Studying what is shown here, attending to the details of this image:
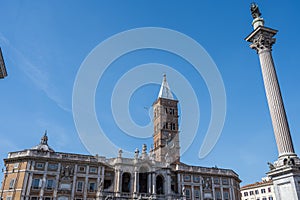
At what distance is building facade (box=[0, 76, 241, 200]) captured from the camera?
134 ft

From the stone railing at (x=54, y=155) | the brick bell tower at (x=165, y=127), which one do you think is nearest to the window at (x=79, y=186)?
the stone railing at (x=54, y=155)

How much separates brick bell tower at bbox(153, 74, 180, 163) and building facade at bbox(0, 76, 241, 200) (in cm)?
1211

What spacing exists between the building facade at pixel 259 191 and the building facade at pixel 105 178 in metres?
14.9

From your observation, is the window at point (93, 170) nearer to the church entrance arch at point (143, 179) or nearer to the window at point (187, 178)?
the church entrance arch at point (143, 179)

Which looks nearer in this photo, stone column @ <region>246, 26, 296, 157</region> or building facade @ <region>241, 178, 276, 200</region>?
stone column @ <region>246, 26, 296, 157</region>

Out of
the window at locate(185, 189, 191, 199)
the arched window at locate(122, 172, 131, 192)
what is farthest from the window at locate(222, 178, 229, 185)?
the arched window at locate(122, 172, 131, 192)

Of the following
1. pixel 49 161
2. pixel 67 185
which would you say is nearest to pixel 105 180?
pixel 67 185

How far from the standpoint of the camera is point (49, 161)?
42.7m

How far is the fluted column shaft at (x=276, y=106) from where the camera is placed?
15.5 m

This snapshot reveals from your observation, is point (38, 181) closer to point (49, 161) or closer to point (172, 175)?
point (49, 161)

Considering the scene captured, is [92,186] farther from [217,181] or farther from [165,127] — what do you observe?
[165,127]

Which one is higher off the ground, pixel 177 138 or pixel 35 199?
pixel 177 138

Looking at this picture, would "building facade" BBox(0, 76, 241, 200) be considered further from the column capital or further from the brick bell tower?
the column capital

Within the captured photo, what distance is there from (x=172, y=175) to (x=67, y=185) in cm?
1948
